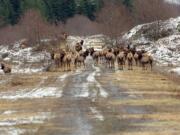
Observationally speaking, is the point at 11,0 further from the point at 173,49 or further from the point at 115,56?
the point at 115,56

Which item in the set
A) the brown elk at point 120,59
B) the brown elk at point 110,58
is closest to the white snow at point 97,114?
the brown elk at point 120,59

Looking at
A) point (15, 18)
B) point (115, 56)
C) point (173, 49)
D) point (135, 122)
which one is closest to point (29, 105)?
point (135, 122)

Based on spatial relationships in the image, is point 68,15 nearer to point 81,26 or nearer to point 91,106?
point 81,26

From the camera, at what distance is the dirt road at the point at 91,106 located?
893 inches

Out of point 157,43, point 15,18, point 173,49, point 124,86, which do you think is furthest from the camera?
point 15,18

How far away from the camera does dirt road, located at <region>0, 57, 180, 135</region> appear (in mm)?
22672

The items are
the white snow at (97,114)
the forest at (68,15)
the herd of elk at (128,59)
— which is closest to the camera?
the white snow at (97,114)

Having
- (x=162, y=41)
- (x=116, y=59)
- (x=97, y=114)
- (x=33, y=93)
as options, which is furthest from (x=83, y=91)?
(x=162, y=41)

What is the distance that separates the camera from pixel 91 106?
93.5 feet

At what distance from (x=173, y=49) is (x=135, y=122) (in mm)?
53377

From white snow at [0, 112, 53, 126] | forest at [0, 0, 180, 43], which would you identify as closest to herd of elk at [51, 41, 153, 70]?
white snow at [0, 112, 53, 126]

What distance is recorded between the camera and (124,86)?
38094 millimetres

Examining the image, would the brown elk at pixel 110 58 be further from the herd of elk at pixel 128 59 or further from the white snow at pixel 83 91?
the white snow at pixel 83 91

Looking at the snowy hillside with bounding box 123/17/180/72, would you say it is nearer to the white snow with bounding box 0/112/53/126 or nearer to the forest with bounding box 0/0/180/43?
the forest with bounding box 0/0/180/43
